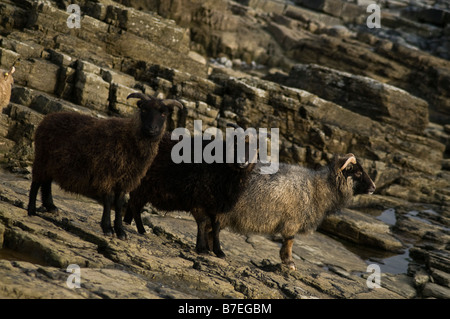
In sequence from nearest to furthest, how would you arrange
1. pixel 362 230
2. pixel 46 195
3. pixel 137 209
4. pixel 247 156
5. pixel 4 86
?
pixel 46 195 → pixel 247 156 → pixel 4 86 → pixel 137 209 → pixel 362 230

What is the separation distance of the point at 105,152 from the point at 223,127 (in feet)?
36.4

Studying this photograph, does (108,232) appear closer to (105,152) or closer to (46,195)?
(105,152)

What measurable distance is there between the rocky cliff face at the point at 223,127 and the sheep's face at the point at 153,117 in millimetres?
1786

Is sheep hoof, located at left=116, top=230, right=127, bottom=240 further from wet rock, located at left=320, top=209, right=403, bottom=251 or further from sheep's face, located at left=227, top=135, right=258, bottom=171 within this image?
wet rock, located at left=320, top=209, right=403, bottom=251

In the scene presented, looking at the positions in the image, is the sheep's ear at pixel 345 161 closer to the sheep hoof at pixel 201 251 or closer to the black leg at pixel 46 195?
the sheep hoof at pixel 201 251

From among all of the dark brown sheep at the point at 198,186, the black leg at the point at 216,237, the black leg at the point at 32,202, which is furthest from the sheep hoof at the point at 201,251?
the black leg at the point at 32,202

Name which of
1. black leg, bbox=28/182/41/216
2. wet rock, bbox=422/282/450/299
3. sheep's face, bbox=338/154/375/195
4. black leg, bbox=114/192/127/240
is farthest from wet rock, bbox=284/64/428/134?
black leg, bbox=28/182/41/216

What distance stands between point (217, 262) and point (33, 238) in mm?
3080

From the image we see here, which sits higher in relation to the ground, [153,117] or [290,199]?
[153,117]

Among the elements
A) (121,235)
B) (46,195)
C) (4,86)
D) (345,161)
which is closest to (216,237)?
(121,235)

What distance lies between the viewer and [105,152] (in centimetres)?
764

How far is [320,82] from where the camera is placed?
24.3 meters
